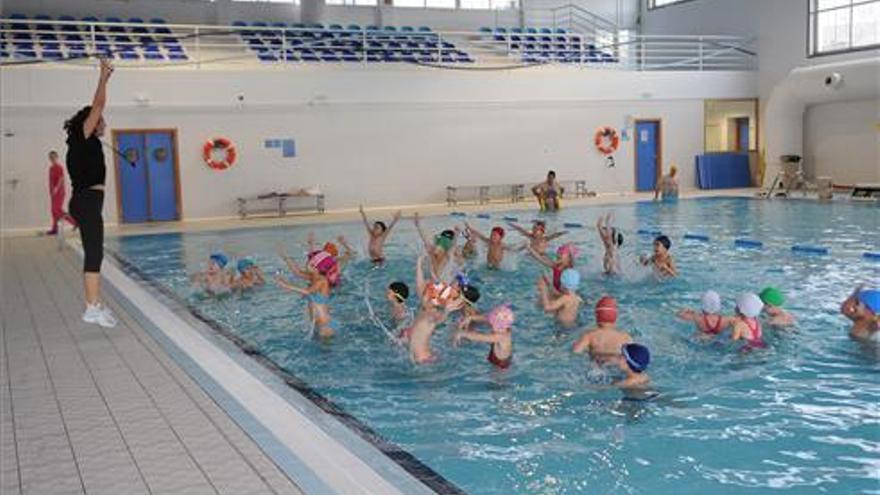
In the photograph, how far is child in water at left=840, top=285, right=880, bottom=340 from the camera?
6.24 metres

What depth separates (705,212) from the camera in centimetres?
1744

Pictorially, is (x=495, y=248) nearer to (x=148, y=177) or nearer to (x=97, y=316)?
(x=97, y=316)

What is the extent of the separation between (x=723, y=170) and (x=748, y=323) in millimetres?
18416

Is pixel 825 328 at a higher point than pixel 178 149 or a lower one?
lower

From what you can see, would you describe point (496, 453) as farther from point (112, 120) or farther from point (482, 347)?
point (112, 120)

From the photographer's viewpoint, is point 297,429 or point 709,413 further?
point 709,413

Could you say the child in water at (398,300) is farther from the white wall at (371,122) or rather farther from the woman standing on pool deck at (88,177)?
the white wall at (371,122)

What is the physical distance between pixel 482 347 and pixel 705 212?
1198 centimetres

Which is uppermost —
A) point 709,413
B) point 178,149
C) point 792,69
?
point 792,69

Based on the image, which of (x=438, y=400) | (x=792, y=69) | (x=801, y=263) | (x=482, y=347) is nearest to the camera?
(x=438, y=400)

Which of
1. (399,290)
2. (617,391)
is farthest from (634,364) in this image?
(399,290)

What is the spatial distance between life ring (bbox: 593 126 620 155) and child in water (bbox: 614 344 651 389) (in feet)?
56.4

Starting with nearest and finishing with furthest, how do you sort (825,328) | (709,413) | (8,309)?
(709,413) < (825,328) < (8,309)

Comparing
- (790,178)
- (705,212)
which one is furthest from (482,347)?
(790,178)
